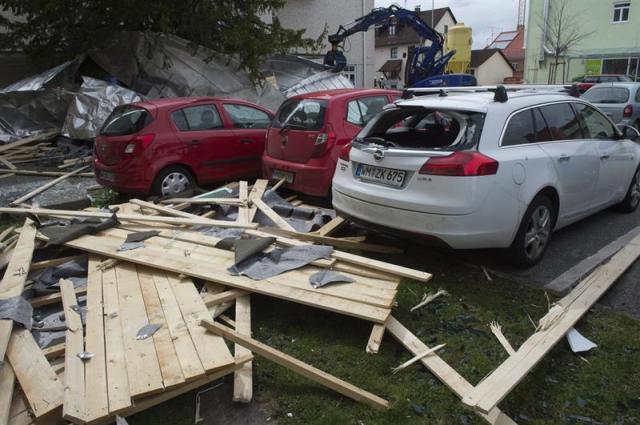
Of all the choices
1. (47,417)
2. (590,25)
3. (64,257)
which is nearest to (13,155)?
(64,257)

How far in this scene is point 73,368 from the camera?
2971 millimetres

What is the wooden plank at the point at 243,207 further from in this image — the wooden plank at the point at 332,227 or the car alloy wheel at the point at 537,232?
the car alloy wheel at the point at 537,232

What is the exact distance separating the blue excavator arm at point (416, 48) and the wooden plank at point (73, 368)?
43.4ft

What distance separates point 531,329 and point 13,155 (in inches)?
432

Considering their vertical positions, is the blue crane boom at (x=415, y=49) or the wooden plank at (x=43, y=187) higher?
the blue crane boom at (x=415, y=49)

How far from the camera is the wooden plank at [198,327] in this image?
3018 mm

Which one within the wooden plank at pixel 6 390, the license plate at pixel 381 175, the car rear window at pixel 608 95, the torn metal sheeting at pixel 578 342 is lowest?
the torn metal sheeting at pixel 578 342

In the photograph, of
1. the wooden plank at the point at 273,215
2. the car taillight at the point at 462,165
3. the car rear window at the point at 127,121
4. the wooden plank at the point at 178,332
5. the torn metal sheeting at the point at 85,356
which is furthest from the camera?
the car rear window at the point at 127,121

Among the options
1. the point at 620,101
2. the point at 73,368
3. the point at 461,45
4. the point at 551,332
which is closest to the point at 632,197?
the point at 551,332

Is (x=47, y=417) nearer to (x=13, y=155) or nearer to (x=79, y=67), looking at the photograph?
(x=13, y=155)

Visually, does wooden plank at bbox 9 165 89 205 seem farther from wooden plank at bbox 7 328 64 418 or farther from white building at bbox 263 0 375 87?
white building at bbox 263 0 375 87

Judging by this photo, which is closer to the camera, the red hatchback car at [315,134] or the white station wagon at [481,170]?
the white station wagon at [481,170]

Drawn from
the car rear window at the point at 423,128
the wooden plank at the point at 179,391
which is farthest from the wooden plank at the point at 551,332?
the car rear window at the point at 423,128

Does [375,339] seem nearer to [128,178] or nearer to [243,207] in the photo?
[243,207]
